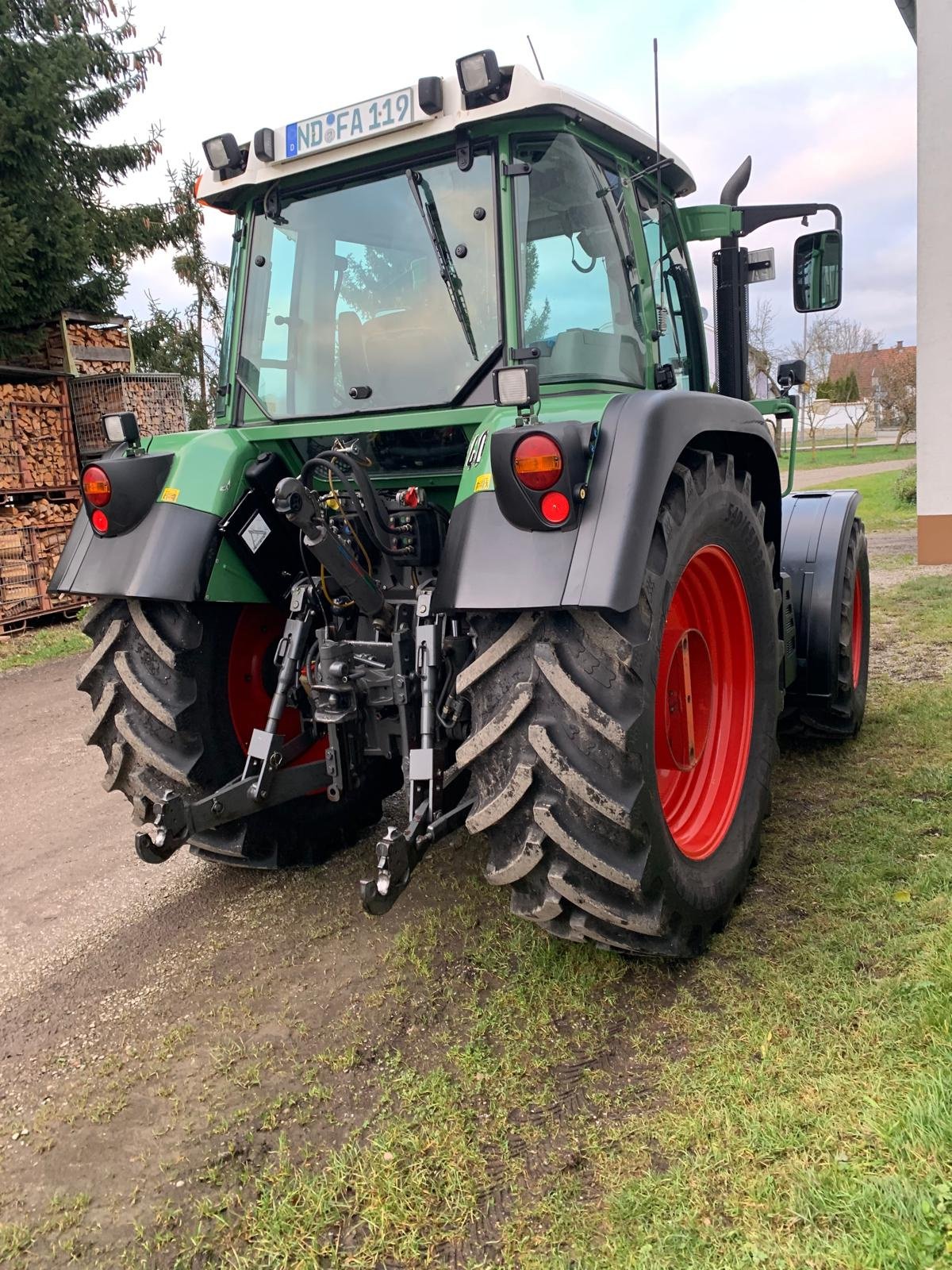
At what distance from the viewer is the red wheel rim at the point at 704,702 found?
9.19 feet

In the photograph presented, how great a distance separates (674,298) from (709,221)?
0.53 m

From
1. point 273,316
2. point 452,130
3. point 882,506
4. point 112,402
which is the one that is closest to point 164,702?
point 273,316

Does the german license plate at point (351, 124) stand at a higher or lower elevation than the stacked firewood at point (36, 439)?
higher

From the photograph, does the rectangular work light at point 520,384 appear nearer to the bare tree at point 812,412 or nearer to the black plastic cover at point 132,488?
the black plastic cover at point 132,488

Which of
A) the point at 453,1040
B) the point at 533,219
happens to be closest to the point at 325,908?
the point at 453,1040

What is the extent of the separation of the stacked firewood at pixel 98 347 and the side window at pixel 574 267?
8441mm

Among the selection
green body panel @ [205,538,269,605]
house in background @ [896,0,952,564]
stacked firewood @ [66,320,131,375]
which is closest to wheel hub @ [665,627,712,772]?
house in background @ [896,0,952,564]

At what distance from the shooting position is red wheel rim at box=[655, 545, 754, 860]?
2801 millimetres

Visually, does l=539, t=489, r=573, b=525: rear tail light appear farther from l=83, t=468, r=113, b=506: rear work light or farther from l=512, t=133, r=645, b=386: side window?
l=83, t=468, r=113, b=506: rear work light

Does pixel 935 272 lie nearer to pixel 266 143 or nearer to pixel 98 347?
pixel 266 143

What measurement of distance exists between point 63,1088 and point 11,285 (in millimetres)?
8420

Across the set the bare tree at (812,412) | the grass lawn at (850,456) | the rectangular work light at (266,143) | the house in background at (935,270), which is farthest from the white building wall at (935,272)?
the bare tree at (812,412)

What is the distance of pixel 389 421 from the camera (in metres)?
2.79

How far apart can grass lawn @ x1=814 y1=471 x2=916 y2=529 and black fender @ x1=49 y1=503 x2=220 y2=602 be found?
33.8 ft
